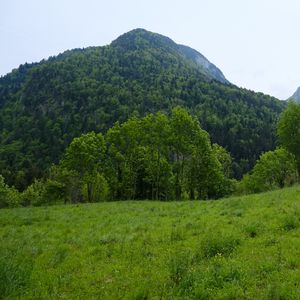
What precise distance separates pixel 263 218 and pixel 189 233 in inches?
153

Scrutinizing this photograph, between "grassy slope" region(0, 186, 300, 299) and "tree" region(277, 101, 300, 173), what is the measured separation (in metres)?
45.8

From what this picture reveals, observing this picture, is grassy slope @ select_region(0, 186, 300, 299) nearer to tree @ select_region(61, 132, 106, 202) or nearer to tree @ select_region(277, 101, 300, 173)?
tree @ select_region(61, 132, 106, 202)

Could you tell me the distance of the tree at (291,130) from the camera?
63469mm

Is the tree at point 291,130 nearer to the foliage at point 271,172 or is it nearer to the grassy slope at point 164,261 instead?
the foliage at point 271,172

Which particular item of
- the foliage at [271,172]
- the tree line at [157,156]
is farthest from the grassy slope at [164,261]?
the foliage at [271,172]

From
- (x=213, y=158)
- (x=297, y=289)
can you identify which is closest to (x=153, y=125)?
(x=213, y=158)

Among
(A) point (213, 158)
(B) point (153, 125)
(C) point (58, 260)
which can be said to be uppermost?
(B) point (153, 125)

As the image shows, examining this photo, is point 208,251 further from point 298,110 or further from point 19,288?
point 298,110

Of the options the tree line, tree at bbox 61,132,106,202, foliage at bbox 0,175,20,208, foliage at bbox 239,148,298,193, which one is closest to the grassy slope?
the tree line

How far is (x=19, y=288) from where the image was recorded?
457 inches

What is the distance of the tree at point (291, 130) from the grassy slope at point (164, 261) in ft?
150

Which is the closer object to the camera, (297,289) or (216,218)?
(297,289)

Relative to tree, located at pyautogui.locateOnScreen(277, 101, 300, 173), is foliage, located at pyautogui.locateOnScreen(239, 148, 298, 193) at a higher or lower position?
lower

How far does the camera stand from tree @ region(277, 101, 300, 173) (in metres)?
63.5
